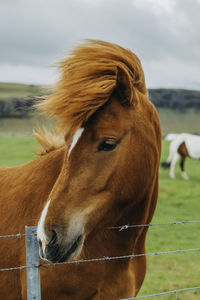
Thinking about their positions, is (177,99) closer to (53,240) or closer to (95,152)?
(95,152)

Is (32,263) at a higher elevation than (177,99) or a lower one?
higher

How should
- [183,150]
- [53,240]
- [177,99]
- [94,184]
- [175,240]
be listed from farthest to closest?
[177,99] → [183,150] → [175,240] → [94,184] → [53,240]

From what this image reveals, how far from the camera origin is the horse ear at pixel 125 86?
6.59 ft

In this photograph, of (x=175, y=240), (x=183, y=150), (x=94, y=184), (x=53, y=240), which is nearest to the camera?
(x=53, y=240)

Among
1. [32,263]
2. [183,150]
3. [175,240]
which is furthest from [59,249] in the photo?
[183,150]

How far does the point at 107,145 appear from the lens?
200cm

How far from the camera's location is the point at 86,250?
2326 millimetres

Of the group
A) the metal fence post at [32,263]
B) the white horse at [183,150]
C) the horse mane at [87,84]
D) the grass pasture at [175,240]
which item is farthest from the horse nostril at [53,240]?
the white horse at [183,150]

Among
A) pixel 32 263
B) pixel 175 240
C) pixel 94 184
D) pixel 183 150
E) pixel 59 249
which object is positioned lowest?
pixel 175 240

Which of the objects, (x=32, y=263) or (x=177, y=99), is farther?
(x=177, y=99)

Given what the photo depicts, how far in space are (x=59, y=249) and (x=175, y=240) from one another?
6.73 meters

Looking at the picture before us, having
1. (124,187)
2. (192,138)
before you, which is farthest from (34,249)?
(192,138)

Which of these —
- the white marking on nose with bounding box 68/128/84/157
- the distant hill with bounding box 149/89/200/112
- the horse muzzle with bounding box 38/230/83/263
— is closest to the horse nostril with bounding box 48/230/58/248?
the horse muzzle with bounding box 38/230/83/263

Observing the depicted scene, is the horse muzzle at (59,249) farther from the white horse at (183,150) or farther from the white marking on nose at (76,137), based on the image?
the white horse at (183,150)
